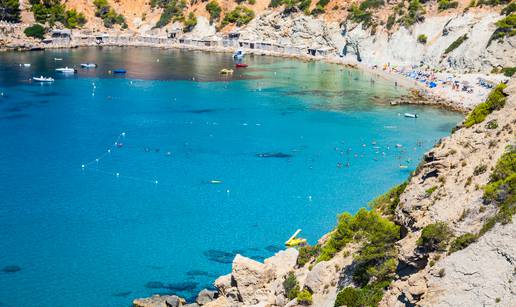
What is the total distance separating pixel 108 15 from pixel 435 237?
14950cm

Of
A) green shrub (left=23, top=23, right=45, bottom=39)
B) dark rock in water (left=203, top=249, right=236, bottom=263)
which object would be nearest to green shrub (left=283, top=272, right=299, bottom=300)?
dark rock in water (left=203, top=249, right=236, bottom=263)

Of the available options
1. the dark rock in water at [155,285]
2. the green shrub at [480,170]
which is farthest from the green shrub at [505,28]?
the green shrub at [480,170]

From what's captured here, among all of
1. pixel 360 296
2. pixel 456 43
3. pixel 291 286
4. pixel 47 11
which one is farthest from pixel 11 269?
pixel 47 11

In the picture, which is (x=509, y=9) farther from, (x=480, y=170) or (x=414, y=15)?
(x=480, y=170)

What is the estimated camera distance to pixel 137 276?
40375 mm

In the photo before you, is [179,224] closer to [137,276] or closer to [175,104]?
[137,276]

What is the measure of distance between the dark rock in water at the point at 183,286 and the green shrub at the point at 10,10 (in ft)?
420

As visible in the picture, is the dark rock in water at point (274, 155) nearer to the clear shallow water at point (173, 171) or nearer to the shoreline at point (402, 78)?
the clear shallow water at point (173, 171)

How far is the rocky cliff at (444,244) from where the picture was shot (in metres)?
20.8

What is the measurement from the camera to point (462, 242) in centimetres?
2216

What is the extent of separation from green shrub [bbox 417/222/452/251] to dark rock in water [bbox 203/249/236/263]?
21370 mm

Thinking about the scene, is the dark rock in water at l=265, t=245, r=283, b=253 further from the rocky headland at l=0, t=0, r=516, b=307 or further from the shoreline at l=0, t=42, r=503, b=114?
the shoreline at l=0, t=42, r=503, b=114

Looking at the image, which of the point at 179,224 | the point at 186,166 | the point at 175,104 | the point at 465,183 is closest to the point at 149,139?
the point at 186,166

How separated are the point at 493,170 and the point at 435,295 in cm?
607
